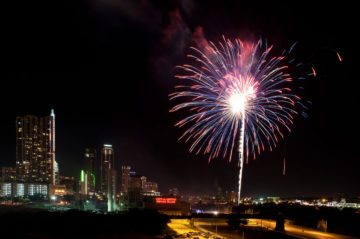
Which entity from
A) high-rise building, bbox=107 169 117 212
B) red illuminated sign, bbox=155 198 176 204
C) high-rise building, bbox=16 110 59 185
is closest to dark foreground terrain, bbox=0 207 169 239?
red illuminated sign, bbox=155 198 176 204

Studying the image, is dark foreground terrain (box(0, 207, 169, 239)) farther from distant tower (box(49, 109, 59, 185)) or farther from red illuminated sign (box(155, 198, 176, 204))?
distant tower (box(49, 109, 59, 185))

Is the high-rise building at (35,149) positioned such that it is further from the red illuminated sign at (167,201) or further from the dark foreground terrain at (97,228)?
the dark foreground terrain at (97,228)

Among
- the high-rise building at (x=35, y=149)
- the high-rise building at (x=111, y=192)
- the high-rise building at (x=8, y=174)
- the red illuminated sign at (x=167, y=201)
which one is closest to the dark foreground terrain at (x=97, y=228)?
the red illuminated sign at (x=167, y=201)

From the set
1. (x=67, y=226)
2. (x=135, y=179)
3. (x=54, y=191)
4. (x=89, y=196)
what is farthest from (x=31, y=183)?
(x=67, y=226)

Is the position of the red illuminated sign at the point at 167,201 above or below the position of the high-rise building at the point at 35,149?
below

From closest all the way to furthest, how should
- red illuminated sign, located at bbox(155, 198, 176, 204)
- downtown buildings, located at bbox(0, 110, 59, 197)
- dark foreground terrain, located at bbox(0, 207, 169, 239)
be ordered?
dark foreground terrain, located at bbox(0, 207, 169, 239), red illuminated sign, located at bbox(155, 198, 176, 204), downtown buildings, located at bbox(0, 110, 59, 197)

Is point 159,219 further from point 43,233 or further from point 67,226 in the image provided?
point 43,233

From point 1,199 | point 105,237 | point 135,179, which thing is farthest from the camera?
point 135,179

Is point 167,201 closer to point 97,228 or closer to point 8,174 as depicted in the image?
point 97,228
